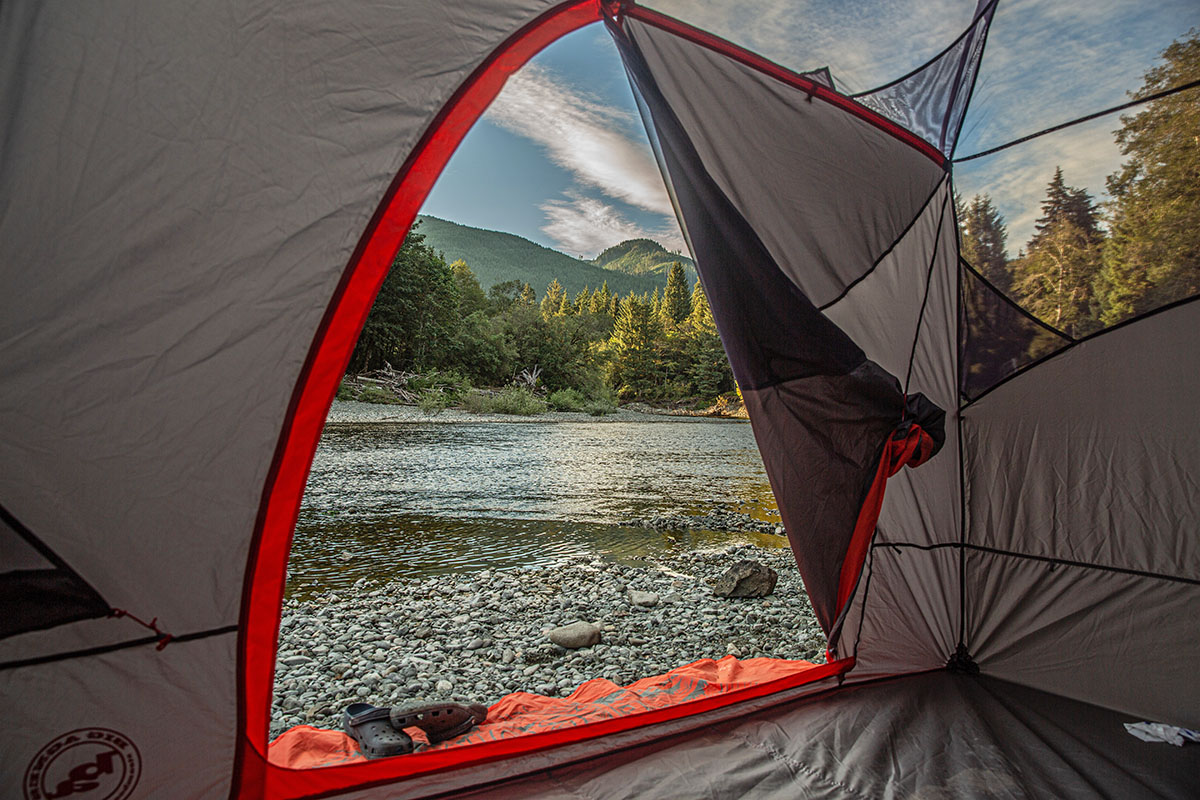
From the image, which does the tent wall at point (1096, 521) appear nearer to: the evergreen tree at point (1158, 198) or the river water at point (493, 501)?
the evergreen tree at point (1158, 198)

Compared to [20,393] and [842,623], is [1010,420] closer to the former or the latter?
[842,623]

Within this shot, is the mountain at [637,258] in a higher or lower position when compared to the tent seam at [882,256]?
higher

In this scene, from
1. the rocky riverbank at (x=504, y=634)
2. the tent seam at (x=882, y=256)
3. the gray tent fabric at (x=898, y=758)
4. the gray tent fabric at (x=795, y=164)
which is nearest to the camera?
the gray tent fabric at (x=898, y=758)

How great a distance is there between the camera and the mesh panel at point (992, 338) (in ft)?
7.23

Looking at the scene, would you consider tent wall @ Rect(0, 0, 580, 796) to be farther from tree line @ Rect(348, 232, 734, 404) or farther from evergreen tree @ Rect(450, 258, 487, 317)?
evergreen tree @ Rect(450, 258, 487, 317)

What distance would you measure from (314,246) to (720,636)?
274 cm

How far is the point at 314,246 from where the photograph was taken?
128 centimetres

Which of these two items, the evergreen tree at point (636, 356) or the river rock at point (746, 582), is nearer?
the river rock at point (746, 582)

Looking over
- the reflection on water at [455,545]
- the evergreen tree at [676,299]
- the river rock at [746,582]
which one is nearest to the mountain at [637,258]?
the evergreen tree at [676,299]

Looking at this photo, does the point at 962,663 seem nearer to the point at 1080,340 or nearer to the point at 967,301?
the point at 1080,340

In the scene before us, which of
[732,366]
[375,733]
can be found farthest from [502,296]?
[375,733]

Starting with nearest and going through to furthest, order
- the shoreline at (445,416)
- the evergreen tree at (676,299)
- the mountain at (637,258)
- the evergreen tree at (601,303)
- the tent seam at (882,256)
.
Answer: the tent seam at (882,256), the shoreline at (445,416), the evergreen tree at (676,299), the evergreen tree at (601,303), the mountain at (637,258)

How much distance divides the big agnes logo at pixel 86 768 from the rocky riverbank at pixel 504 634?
1.25m

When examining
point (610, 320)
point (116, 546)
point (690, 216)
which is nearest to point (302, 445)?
point (116, 546)
